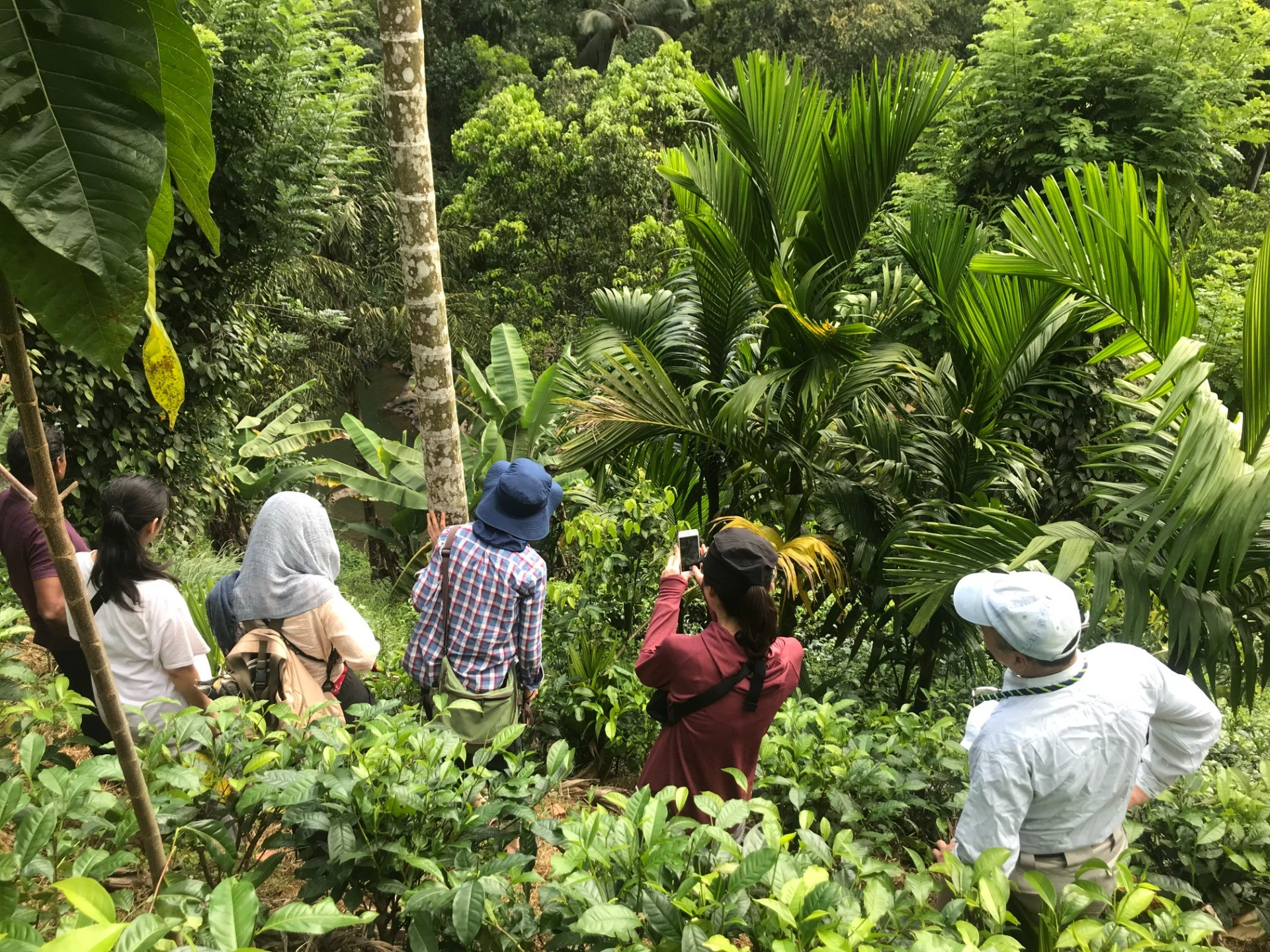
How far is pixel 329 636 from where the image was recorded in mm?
2678

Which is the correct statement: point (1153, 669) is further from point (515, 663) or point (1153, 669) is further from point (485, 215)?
point (485, 215)

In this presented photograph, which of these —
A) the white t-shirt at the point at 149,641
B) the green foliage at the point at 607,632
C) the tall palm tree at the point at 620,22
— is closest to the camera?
the white t-shirt at the point at 149,641

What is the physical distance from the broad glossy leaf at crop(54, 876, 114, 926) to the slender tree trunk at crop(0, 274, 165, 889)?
10.5 inches

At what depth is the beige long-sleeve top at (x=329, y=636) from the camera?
2637 millimetres

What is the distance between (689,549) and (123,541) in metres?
1.65

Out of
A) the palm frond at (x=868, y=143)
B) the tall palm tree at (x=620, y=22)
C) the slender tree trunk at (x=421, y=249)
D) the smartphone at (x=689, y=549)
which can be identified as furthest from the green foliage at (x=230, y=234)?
the tall palm tree at (x=620, y=22)

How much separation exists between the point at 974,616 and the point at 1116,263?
161cm

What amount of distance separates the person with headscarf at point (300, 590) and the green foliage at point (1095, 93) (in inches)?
247

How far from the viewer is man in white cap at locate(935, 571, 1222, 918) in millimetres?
1869

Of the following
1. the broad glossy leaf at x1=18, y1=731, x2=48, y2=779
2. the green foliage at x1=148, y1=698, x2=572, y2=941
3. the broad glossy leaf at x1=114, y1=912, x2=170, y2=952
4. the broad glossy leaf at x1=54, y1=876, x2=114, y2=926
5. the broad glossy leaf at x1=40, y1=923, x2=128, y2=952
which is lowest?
the green foliage at x1=148, y1=698, x2=572, y2=941

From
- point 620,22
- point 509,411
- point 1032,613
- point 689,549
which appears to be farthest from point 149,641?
point 620,22

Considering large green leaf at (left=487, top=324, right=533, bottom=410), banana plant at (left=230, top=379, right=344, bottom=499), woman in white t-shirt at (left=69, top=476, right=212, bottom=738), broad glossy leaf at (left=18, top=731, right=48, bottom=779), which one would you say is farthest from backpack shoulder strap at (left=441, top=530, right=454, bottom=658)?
banana plant at (left=230, top=379, right=344, bottom=499)

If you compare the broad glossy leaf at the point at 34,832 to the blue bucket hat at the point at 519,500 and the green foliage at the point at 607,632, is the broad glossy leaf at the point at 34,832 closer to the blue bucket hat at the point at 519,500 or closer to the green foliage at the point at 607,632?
the blue bucket hat at the point at 519,500

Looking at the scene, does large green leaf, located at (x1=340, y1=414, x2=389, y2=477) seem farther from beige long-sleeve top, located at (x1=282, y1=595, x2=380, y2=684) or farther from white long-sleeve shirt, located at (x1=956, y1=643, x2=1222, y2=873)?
white long-sleeve shirt, located at (x1=956, y1=643, x2=1222, y2=873)
